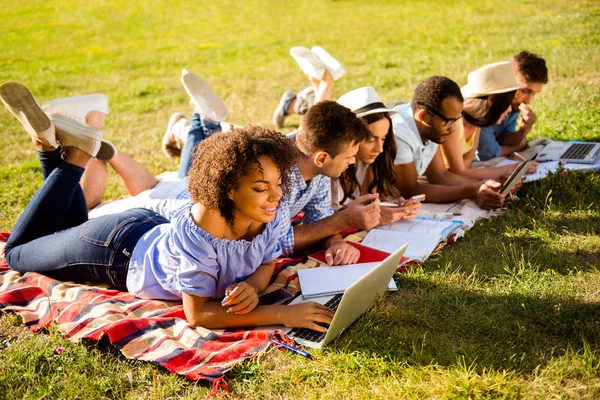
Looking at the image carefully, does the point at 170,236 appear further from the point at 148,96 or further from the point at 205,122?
the point at 148,96

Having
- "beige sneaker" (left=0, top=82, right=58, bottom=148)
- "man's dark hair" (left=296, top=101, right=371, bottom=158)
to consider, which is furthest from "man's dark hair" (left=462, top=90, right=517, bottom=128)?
"beige sneaker" (left=0, top=82, right=58, bottom=148)

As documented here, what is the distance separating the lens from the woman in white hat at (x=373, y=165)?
4.49m

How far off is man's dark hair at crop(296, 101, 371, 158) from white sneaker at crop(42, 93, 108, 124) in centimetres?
176

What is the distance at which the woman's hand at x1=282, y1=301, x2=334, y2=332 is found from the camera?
3.21 m

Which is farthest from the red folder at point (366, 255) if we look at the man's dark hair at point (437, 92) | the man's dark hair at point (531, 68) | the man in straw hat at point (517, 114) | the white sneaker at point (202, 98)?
the man's dark hair at point (531, 68)

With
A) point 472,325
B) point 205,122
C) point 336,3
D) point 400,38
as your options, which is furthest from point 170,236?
point 336,3

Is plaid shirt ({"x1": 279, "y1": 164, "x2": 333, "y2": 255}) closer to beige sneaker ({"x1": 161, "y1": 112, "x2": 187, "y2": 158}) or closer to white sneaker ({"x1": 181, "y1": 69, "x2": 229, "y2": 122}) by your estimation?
white sneaker ({"x1": 181, "y1": 69, "x2": 229, "y2": 122})

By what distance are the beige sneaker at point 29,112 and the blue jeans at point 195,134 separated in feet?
4.66

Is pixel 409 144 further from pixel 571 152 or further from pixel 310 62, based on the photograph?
pixel 571 152

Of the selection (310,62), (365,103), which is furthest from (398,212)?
(310,62)

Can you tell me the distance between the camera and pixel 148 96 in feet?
33.9

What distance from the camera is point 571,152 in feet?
19.4

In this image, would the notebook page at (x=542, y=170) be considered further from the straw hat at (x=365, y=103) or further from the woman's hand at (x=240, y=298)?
the woman's hand at (x=240, y=298)

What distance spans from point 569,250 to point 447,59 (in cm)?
788
